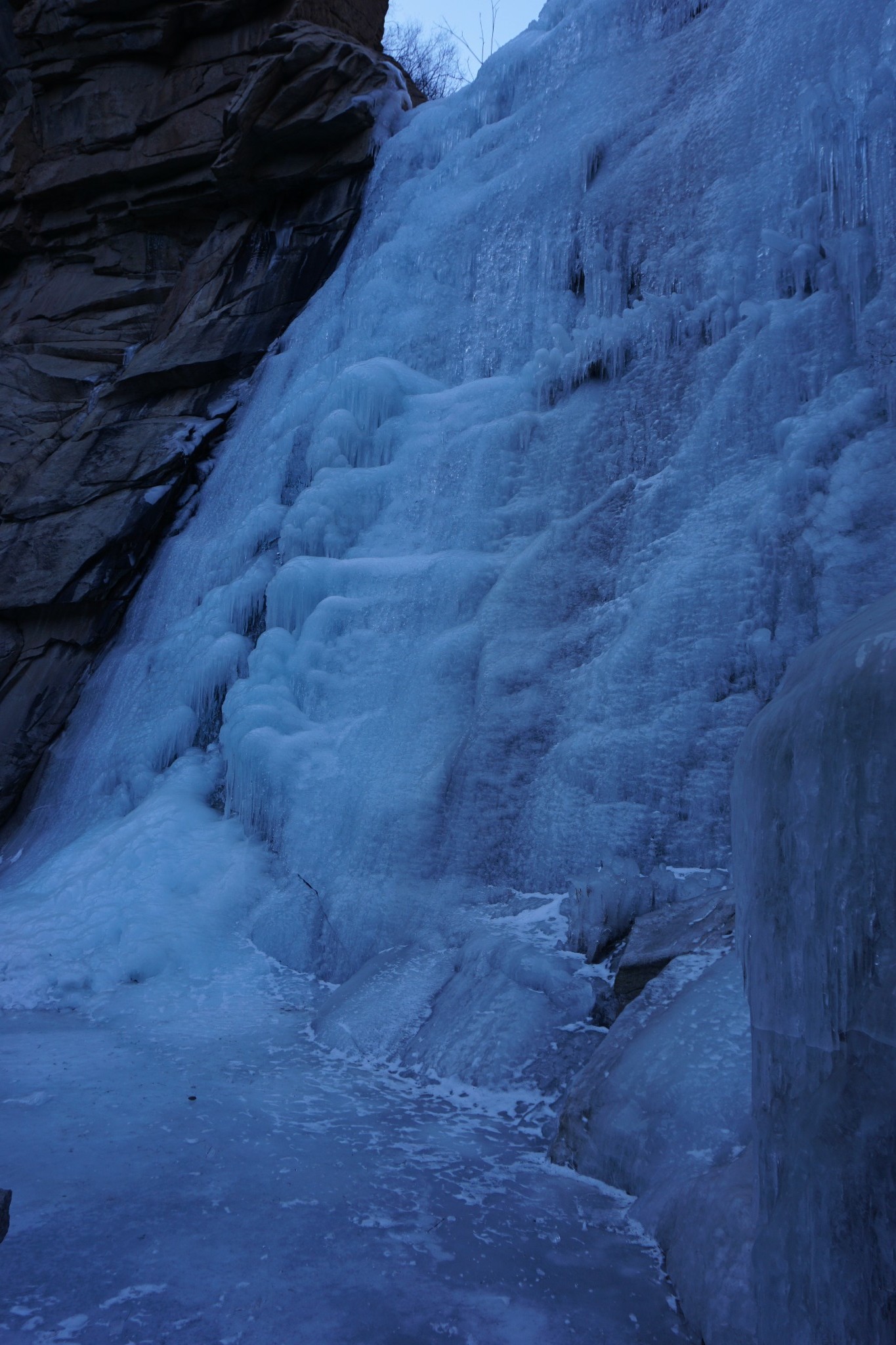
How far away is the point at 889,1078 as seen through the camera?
1438 millimetres

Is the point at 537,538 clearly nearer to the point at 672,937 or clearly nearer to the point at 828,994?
the point at 672,937

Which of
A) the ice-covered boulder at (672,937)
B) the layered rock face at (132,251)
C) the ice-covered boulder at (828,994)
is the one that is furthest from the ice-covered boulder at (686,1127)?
the layered rock face at (132,251)

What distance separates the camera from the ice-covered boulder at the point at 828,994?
145 cm

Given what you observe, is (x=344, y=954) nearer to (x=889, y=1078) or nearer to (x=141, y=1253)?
(x=141, y=1253)

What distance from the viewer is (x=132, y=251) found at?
36.3ft

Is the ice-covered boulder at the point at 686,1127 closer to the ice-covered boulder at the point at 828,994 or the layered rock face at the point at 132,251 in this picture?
the ice-covered boulder at the point at 828,994

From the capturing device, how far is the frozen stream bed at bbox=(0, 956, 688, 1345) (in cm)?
209

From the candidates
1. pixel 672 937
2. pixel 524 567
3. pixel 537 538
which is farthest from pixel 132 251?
pixel 672 937

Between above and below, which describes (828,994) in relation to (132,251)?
below

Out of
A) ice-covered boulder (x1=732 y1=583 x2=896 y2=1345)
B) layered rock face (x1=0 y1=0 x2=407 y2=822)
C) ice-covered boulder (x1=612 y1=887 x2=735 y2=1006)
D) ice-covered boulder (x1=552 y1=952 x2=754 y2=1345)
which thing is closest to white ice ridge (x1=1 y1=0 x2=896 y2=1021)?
ice-covered boulder (x1=612 y1=887 x2=735 y2=1006)

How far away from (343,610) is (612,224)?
129 inches

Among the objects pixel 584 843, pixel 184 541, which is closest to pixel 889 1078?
pixel 584 843

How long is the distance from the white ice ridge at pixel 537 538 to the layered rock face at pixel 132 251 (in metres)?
0.92

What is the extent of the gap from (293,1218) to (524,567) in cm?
384
